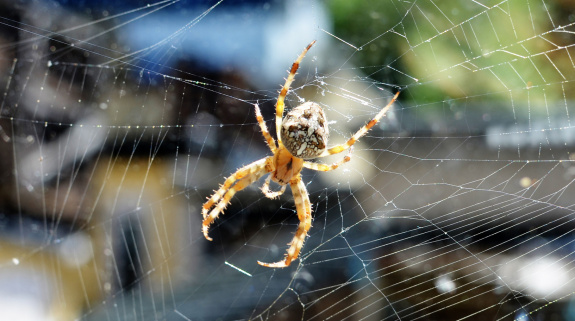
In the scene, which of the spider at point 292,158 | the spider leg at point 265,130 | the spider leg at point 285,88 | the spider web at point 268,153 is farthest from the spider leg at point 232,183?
the spider web at point 268,153

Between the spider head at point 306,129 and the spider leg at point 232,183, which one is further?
the spider leg at point 232,183

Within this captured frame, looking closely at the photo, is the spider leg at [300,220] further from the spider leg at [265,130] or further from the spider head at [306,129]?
the spider head at [306,129]

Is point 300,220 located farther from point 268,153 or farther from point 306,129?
point 306,129

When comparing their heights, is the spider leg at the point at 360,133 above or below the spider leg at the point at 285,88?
below

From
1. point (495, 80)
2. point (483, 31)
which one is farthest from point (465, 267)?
point (483, 31)

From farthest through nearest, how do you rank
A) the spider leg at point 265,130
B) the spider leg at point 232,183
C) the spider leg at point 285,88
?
the spider leg at point 232,183
the spider leg at point 265,130
the spider leg at point 285,88

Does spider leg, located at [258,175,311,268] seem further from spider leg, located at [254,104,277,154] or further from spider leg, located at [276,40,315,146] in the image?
spider leg, located at [276,40,315,146]
